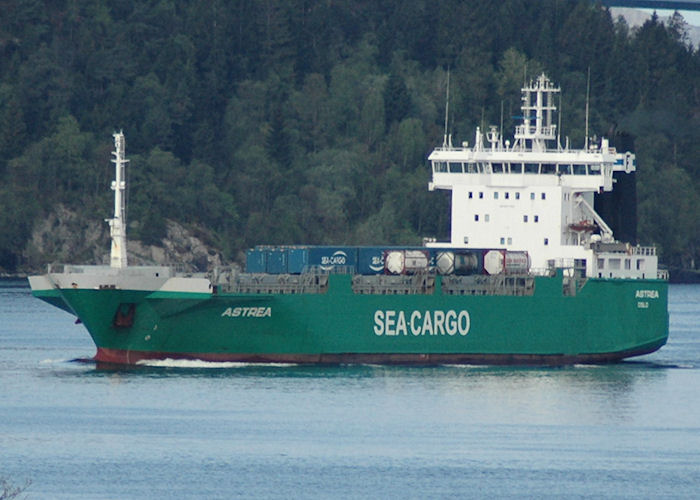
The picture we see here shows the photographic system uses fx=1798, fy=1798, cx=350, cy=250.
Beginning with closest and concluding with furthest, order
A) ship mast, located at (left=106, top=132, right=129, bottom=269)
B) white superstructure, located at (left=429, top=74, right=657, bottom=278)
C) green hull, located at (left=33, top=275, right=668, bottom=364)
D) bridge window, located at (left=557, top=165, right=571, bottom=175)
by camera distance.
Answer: green hull, located at (left=33, top=275, right=668, bottom=364) → ship mast, located at (left=106, top=132, right=129, bottom=269) → white superstructure, located at (left=429, top=74, right=657, bottom=278) → bridge window, located at (left=557, top=165, right=571, bottom=175)

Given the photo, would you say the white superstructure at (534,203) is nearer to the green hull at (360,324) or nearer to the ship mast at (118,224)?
the green hull at (360,324)

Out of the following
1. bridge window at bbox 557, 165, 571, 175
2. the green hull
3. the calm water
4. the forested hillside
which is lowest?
the calm water

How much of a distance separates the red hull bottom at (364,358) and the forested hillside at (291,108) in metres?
51.6

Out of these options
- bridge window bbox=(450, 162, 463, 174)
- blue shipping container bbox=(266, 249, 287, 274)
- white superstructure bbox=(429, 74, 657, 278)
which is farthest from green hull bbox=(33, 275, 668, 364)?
bridge window bbox=(450, 162, 463, 174)

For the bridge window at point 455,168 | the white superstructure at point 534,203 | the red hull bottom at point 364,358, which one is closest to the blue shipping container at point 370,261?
the red hull bottom at point 364,358

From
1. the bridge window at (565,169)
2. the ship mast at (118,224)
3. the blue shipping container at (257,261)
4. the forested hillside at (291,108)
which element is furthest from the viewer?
the forested hillside at (291,108)

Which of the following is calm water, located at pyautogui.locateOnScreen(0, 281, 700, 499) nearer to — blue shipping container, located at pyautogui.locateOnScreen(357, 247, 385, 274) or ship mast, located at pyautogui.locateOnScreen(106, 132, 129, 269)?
blue shipping container, located at pyautogui.locateOnScreen(357, 247, 385, 274)

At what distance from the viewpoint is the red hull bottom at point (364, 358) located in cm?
5306

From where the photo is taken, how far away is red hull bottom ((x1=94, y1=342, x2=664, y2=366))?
5306cm

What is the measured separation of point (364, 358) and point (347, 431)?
11.2 m

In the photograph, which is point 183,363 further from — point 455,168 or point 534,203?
point 534,203

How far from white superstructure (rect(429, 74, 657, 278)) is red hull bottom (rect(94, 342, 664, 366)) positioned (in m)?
3.20

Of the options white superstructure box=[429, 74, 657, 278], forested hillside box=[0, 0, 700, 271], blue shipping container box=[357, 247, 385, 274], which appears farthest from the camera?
forested hillside box=[0, 0, 700, 271]

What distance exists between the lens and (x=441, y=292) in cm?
5403
